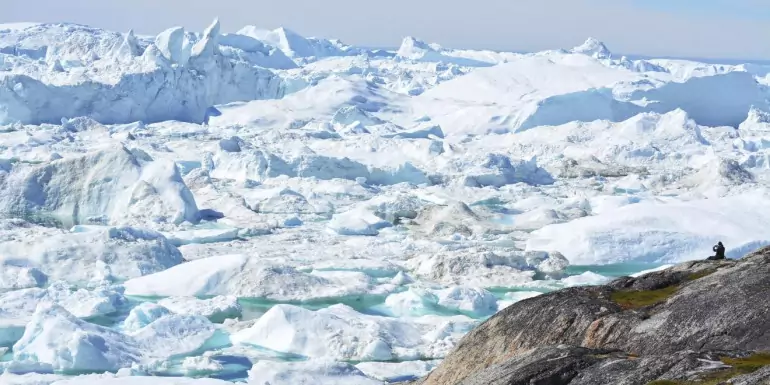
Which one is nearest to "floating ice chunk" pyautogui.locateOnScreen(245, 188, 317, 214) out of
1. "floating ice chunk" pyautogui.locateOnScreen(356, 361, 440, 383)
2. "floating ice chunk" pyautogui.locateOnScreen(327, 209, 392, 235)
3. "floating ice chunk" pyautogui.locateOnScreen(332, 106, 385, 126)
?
"floating ice chunk" pyautogui.locateOnScreen(327, 209, 392, 235)

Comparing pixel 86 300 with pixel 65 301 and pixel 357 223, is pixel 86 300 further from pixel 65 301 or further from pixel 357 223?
pixel 357 223

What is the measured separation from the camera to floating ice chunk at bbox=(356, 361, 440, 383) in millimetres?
18938

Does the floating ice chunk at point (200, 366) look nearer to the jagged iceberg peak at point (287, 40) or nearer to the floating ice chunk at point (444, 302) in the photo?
the floating ice chunk at point (444, 302)

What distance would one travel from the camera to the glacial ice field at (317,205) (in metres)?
21.0

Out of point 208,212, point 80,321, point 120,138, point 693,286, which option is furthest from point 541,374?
point 120,138

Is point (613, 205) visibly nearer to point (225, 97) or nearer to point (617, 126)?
point (617, 126)

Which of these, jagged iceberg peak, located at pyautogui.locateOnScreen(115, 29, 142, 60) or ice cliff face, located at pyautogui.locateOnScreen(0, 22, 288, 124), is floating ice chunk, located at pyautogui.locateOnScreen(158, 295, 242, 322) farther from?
jagged iceberg peak, located at pyautogui.locateOnScreen(115, 29, 142, 60)

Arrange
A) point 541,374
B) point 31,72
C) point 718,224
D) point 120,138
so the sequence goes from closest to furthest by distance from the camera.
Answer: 1. point 541,374
2. point 718,224
3. point 120,138
4. point 31,72

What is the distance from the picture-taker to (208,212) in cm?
3906

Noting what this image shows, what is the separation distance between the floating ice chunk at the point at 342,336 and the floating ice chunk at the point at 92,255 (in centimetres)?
829

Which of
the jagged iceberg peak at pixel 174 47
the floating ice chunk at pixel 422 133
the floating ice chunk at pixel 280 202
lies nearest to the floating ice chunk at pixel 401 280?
the floating ice chunk at pixel 280 202

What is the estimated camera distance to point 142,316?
2239cm

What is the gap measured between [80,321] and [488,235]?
1888 centimetres

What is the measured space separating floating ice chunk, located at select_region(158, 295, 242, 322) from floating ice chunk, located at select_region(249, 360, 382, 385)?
5732 mm
